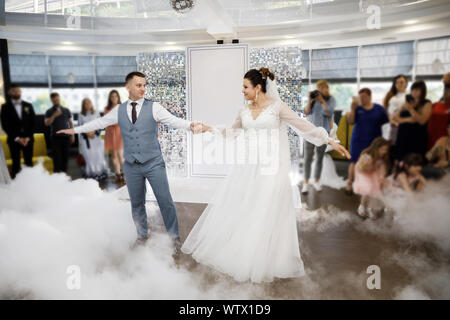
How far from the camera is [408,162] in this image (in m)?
2.96

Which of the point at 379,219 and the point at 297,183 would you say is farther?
the point at 297,183

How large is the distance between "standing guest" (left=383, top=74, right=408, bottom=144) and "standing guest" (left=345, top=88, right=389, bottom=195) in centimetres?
5

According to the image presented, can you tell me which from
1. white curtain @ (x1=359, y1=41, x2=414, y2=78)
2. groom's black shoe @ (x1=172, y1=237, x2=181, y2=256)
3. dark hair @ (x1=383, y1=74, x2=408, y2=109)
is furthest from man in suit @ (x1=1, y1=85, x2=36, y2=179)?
dark hair @ (x1=383, y1=74, x2=408, y2=109)

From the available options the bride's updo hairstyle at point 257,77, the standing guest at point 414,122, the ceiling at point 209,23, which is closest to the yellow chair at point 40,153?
the ceiling at point 209,23

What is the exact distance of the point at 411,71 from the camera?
238cm

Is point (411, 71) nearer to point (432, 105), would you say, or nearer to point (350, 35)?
point (432, 105)

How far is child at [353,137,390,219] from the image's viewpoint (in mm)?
3083

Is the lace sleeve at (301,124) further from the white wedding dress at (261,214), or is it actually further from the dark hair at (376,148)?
the dark hair at (376,148)

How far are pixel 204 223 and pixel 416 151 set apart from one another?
6.55 feet

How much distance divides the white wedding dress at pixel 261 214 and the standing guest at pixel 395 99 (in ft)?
2.28

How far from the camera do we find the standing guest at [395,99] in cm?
249

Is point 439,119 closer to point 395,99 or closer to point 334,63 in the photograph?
point 395,99

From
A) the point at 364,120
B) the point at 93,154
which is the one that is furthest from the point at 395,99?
the point at 93,154

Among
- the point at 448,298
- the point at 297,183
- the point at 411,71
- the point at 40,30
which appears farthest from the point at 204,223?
the point at 297,183
